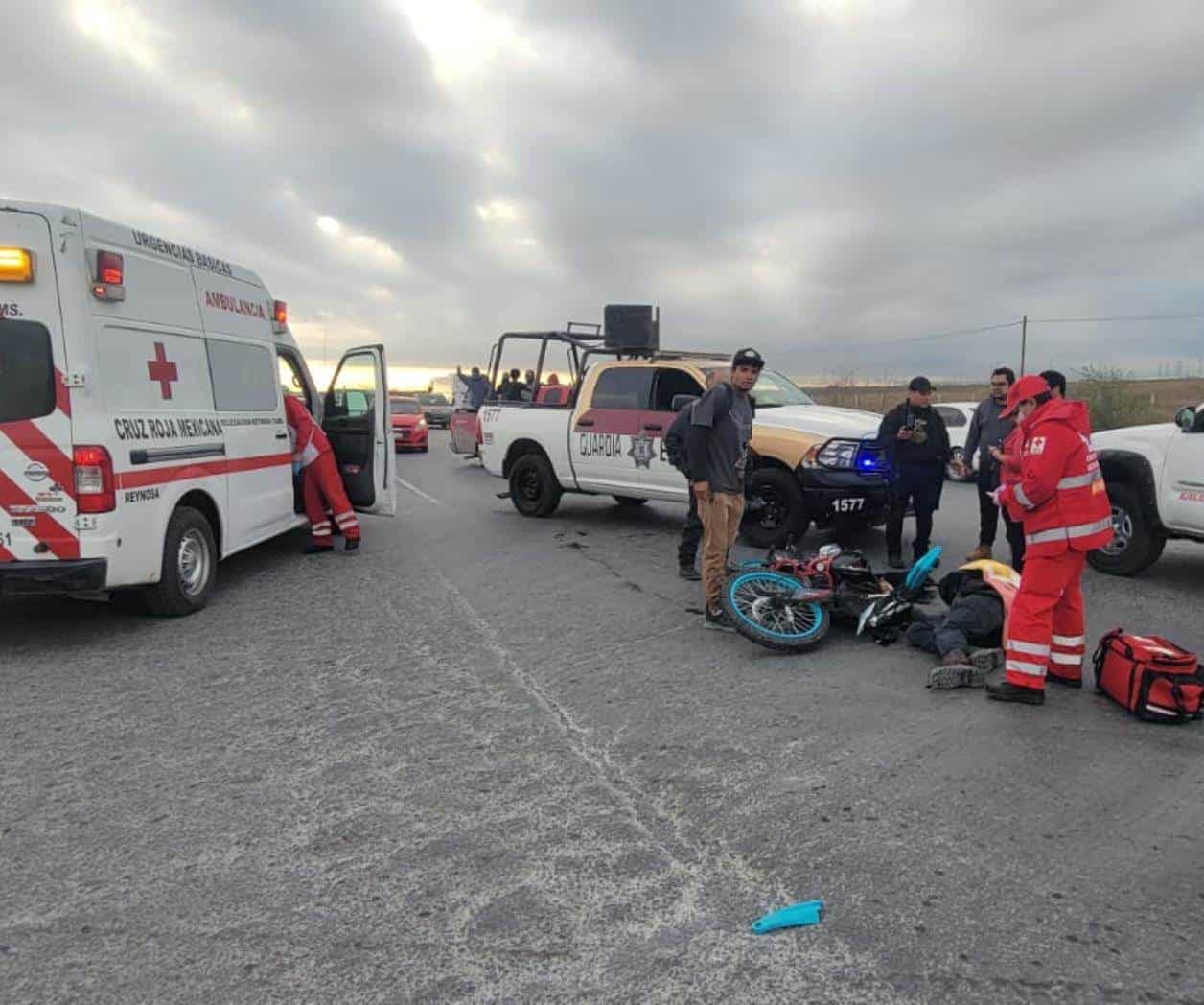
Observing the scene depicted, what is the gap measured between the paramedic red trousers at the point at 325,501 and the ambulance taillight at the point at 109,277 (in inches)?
114

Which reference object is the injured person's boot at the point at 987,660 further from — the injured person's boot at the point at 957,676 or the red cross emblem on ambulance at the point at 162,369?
the red cross emblem on ambulance at the point at 162,369

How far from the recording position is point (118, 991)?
7.26ft

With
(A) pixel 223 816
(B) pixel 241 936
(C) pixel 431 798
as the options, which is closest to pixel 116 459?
(A) pixel 223 816

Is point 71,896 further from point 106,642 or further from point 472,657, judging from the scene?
point 106,642

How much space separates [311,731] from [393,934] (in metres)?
1.63

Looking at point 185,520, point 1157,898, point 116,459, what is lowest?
point 1157,898

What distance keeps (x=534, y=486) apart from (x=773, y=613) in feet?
18.1

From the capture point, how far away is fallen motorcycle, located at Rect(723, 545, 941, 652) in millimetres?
5195

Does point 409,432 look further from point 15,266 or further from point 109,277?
point 15,266

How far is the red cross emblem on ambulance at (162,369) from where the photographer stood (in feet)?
18.3

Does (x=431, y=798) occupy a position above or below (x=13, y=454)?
below

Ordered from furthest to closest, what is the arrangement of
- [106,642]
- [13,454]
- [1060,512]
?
[106,642], [13,454], [1060,512]

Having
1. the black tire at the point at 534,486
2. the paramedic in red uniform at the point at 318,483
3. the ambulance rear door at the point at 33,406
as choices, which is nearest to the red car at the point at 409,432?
the black tire at the point at 534,486

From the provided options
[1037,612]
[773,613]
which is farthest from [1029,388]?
[773,613]
